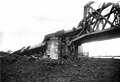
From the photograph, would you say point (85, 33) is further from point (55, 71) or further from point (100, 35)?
point (55, 71)

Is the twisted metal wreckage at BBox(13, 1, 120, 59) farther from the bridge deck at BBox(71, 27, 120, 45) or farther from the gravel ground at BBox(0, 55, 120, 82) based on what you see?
the gravel ground at BBox(0, 55, 120, 82)

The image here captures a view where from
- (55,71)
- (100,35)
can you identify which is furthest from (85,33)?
(55,71)

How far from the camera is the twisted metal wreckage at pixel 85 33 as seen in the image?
984cm

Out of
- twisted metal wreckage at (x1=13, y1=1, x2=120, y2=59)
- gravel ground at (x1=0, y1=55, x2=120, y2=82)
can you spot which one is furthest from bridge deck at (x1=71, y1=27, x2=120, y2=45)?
gravel ground at (x1=0, y1=55, x2=120, y2=82)

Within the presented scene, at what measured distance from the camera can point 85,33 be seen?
1236cm

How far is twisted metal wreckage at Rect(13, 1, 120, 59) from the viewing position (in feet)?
32.3

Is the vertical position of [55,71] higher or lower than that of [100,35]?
lower

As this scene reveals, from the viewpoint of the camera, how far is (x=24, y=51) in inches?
661

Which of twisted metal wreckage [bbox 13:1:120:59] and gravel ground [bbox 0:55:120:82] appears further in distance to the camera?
twisted metal wreckage [bbox 13:1:120:59]

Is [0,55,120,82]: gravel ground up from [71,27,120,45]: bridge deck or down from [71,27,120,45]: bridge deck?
down

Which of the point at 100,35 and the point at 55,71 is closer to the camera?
the point at 55,71

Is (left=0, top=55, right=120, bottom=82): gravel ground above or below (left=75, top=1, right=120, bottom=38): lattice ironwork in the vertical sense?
below

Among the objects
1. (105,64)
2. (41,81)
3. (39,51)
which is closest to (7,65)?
(41,81)

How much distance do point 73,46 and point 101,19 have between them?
12.5 feet
